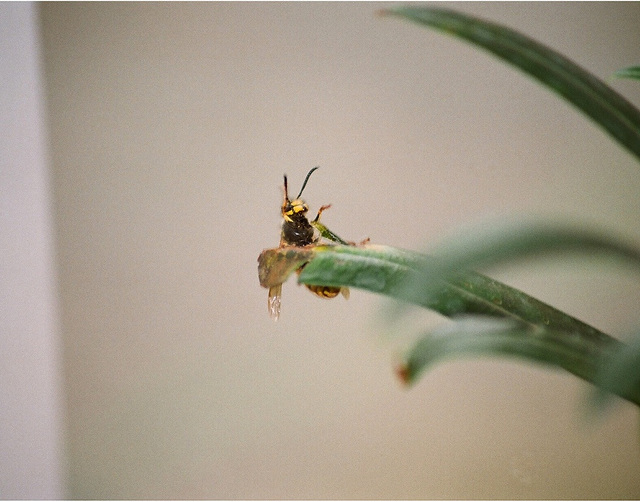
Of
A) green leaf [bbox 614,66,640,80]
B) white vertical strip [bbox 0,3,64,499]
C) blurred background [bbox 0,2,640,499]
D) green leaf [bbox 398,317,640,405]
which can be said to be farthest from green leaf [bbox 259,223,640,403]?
white vertical strip [bbox 0,3,64,499]

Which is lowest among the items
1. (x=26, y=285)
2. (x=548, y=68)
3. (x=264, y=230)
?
(x=548, y=68)

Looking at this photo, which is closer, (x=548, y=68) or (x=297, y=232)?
(x=548, y=68)

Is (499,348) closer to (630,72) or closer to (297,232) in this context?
(630,72)

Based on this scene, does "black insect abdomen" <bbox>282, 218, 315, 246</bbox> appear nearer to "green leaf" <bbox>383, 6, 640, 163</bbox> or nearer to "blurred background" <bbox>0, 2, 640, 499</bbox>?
"green leaf" <bbox>383, 6, 640, 163</bbox>

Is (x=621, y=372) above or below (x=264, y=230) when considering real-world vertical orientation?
below

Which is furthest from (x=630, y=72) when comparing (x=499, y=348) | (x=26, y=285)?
(x=26, y=285)

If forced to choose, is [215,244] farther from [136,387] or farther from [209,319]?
[136,387]
